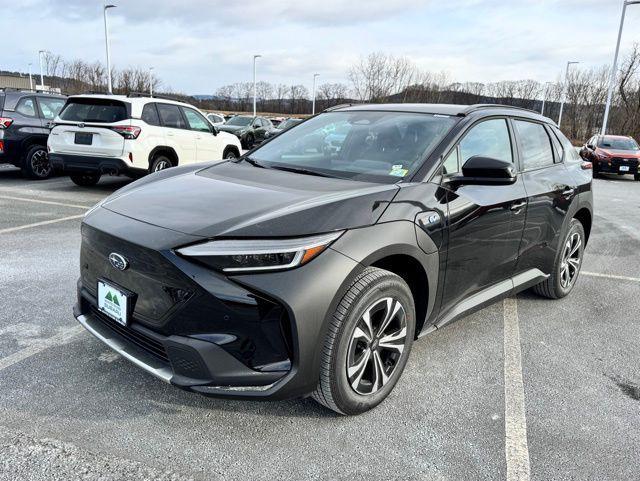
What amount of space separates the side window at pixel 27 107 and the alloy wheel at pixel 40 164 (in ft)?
2.45

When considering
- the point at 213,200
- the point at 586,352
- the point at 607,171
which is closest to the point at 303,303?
the point at 213,200

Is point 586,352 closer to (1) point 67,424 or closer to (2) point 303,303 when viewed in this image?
(2) point 303,303

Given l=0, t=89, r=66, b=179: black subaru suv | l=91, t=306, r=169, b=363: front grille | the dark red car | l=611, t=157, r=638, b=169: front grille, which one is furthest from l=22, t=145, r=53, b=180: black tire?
l=611, t=157, r=638, b=169: front grille

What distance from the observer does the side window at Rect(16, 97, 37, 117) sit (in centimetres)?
1010

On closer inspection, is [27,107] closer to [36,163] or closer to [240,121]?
[36,163]

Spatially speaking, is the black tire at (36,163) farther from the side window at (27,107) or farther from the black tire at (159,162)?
the black tire at (159,162)

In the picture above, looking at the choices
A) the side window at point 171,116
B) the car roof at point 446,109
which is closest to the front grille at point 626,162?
the side window at point 171,116

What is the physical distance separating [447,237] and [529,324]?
161 cm

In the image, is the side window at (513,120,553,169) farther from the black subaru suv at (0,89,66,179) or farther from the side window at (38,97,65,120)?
the side window at (38,97,65,120)

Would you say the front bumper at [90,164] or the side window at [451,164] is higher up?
the side window at [451,164]

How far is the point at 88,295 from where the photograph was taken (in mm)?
2861

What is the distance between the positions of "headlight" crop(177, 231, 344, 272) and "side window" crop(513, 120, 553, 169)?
239 cm

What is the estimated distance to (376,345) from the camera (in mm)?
2729

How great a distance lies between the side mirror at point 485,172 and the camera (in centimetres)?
305
